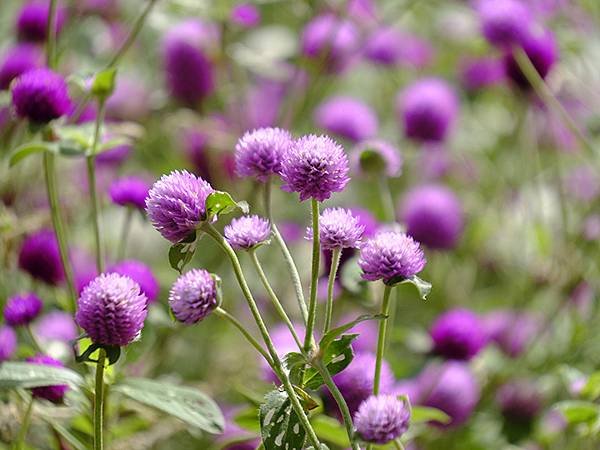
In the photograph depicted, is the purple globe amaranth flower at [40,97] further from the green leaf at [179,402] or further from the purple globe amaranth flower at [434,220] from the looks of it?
the purple globe amaranth flower at [434,220]

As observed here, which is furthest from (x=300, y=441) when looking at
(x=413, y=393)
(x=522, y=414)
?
(x=522, y=414)

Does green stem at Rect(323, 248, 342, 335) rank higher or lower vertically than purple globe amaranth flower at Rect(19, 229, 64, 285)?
lower

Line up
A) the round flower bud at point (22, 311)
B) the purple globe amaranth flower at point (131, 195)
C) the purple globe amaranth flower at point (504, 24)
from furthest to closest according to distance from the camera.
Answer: the purple globe amaranth flower at point (504, 24) → the purple globe amaranth flower at point (131, 195) → the round flower bud at point (22, 311)

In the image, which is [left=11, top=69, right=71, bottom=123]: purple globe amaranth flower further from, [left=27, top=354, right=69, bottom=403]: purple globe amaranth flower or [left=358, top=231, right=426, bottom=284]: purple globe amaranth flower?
[left=358, top=231, right=426, bottom=284]: purple globe amaranth flower

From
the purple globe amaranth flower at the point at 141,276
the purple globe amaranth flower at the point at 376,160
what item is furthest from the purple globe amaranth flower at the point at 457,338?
the purple globe amaranth flower at the point at 141,276

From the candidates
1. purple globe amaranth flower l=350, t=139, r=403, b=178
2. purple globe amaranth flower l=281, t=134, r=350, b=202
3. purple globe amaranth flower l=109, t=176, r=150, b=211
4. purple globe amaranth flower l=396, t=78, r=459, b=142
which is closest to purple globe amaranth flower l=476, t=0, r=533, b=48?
purple globe amaranth flower l=396, t=78, r=459, b=142

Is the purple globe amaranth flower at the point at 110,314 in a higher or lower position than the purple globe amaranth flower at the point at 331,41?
lower

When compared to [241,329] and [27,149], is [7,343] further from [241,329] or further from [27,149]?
[241,329]
